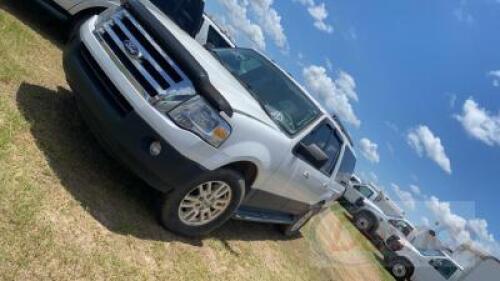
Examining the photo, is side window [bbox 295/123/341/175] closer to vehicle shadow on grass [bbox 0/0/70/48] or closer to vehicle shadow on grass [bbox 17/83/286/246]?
vehicle shadow on grass [bbox 17/83/286/246]

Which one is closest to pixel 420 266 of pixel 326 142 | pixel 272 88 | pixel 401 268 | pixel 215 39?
pixel 401 268

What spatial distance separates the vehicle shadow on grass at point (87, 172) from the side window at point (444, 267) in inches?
465

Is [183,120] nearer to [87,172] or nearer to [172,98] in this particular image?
[172,98]

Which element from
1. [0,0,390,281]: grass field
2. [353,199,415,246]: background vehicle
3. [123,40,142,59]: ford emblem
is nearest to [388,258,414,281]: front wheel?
[353,199,415,246]: background vehicle

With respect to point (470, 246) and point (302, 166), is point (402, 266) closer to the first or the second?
point (470, 246)

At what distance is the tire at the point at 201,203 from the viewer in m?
4.68

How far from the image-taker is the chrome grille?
14.8 feet

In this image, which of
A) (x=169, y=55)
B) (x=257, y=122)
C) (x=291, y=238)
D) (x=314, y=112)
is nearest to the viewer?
(x=169, y=55)

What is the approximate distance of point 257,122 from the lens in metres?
5.02

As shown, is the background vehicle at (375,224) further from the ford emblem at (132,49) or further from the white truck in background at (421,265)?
the ford emblem at (132,49)

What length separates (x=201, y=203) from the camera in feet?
16.2

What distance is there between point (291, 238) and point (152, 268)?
457 centimetres

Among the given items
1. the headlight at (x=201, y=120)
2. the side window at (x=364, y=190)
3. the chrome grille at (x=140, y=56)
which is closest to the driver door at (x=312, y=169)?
the headlight at (x=201, y=120)

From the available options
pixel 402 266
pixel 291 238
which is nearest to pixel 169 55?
pixel 291 238
